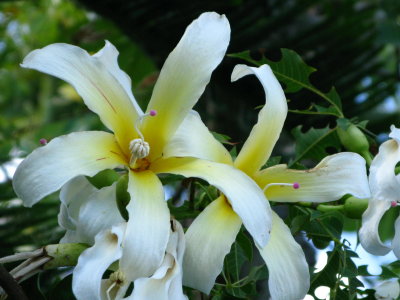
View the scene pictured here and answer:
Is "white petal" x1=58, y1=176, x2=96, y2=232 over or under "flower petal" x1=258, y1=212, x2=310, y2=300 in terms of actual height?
over

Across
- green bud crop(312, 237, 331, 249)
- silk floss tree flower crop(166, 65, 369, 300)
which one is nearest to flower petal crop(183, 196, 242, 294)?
silk floss tree flower crop(166, 65, 369, 300)

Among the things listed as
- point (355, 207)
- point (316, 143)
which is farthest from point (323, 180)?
point (316, 143)

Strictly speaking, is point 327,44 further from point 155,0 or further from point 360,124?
point 360,124

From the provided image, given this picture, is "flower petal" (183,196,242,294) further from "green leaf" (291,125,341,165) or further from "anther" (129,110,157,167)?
"green leaf" (291,125,341,165)

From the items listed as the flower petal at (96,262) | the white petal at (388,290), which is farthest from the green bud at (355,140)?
the flower petal at (96,262)

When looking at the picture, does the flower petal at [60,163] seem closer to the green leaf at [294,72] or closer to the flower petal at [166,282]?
the flower petal at [166,282]

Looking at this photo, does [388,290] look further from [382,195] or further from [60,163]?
[60,163]
